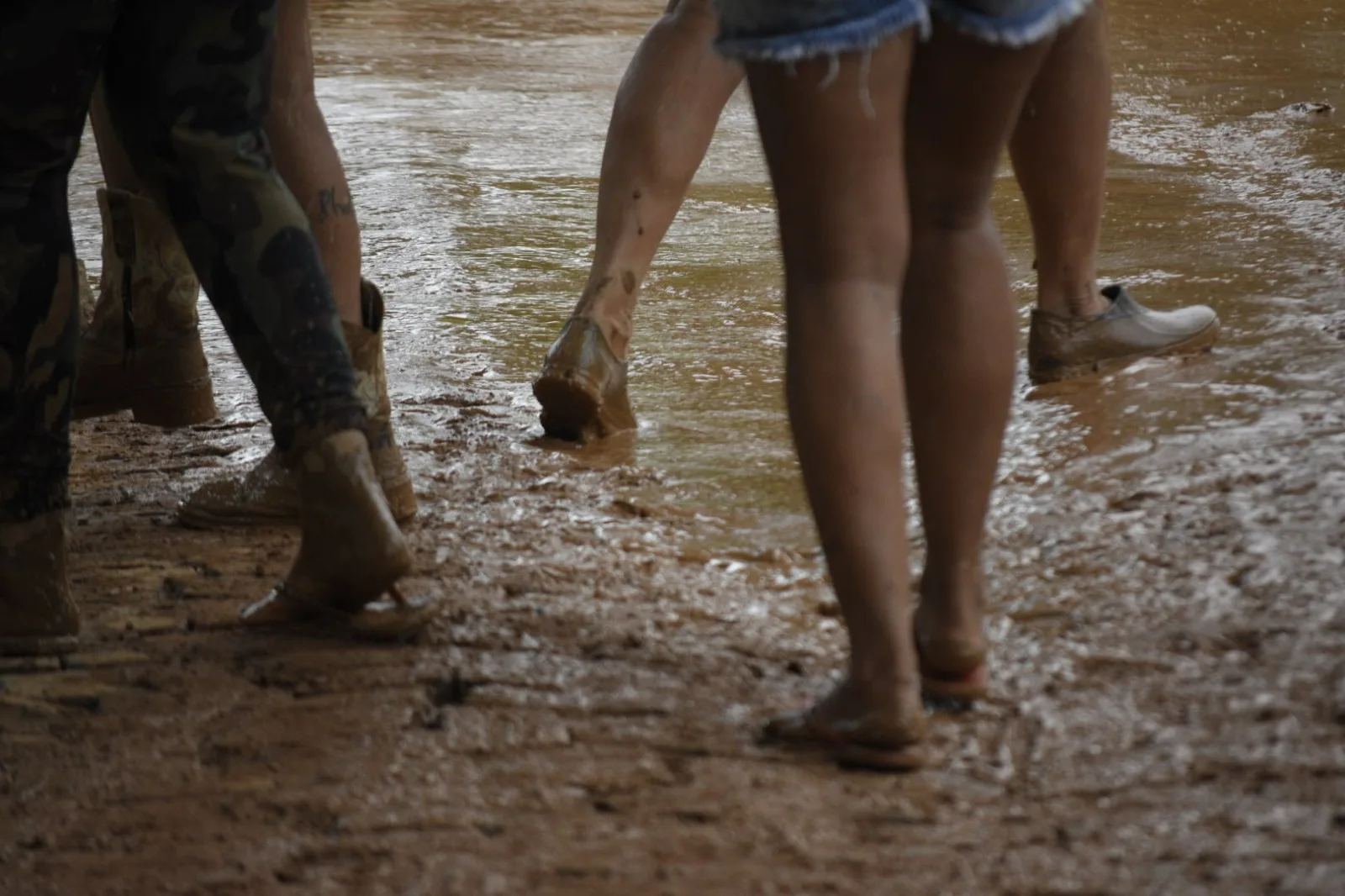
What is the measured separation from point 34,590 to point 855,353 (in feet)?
3.88

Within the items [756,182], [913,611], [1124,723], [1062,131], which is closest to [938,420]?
[913,611]

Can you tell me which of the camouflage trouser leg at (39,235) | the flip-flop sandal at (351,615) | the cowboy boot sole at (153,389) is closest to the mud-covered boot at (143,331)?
the cowboy boot sole at (153,389)

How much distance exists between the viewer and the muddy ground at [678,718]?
1.56 m

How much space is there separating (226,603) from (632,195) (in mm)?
1161

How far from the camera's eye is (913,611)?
6.54 ft

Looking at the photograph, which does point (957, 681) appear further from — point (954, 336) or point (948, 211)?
point (948, 211)

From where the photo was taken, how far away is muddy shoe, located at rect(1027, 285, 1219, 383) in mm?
2990

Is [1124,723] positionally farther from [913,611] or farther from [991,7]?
[991,7]

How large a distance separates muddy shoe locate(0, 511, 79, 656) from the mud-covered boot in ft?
2.83

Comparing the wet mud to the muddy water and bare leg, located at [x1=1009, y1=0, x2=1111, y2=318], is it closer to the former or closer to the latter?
the muddy water

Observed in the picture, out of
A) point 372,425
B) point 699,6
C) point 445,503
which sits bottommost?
point 445,503

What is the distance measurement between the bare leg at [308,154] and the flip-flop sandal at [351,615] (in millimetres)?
556

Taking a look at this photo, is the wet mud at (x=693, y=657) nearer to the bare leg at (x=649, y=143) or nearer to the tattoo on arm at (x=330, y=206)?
the bare leg at (x=649, y=143)

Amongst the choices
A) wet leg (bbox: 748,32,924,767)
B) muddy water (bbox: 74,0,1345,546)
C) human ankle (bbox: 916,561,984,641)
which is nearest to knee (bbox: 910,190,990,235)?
wet leg (bbox: 748,32,924,767)
